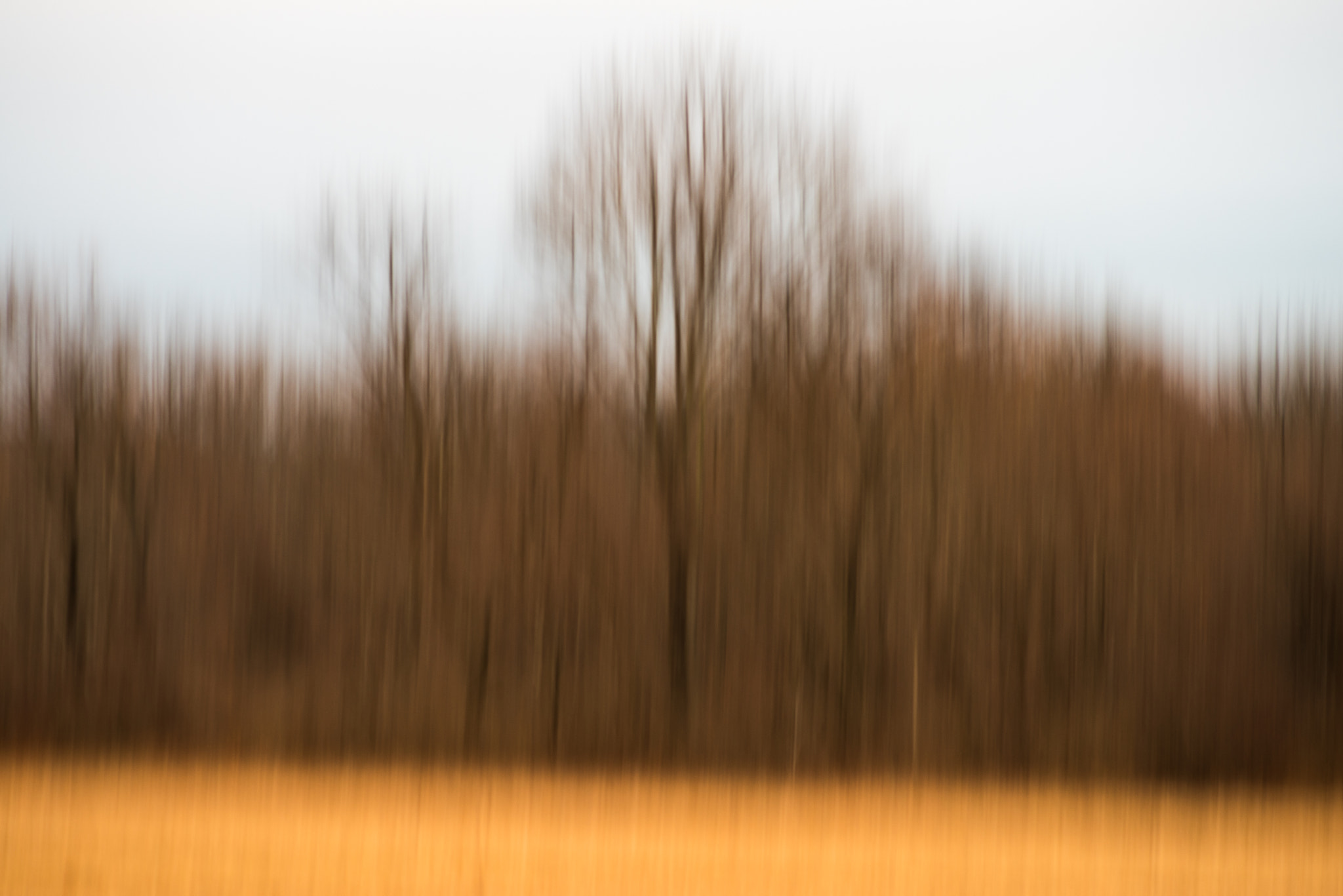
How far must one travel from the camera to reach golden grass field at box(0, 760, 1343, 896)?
9469 millimetres

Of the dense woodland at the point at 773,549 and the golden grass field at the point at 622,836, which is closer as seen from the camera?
the golden grass field at the point at 622,836

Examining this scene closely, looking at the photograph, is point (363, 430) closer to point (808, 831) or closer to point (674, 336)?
point (674, 336)

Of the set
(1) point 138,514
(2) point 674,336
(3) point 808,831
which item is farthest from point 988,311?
(1) point 138,514

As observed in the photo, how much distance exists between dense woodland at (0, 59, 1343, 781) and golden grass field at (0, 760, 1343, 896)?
3.39 ft

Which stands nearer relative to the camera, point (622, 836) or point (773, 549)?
point (622, 836)

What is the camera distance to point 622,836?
34.3 feet

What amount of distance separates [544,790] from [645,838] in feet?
6.85

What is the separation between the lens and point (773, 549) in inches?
565

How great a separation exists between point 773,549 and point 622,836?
15.2 ft

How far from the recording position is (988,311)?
1454 centimetres

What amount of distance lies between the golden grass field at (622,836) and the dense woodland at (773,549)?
1.03 meters

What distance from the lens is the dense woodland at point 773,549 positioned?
13688 millimetres

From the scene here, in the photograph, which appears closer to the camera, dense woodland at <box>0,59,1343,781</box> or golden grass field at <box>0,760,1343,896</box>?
golden grass field at <box>0,760,1343,896</box>

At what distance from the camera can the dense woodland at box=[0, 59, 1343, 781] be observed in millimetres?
13688
